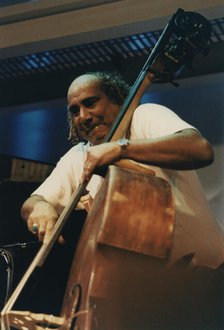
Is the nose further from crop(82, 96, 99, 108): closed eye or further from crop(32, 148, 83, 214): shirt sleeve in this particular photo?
crop(32, 148, 83, 214): shirt sleeve

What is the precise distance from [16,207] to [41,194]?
0.74m

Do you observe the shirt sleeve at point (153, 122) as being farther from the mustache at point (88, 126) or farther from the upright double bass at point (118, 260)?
the upright double bass at point (118, 260)

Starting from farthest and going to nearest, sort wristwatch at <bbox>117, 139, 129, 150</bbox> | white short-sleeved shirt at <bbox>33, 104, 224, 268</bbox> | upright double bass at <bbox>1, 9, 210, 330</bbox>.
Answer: white short-sleeved shirt at <bbox>33, 104, 224, 268</bbox>
wristwatch at <bbox>117, 139, 129, 150</bbox>
upright double bass at <bbox>1, 9, 210, 330</bbox>

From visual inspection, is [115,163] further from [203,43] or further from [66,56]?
[66,56]

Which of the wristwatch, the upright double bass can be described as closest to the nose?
the wristwatch

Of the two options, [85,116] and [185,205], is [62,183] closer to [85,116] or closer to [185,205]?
[85,116]

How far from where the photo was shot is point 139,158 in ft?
5.10

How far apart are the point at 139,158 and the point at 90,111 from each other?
488mm

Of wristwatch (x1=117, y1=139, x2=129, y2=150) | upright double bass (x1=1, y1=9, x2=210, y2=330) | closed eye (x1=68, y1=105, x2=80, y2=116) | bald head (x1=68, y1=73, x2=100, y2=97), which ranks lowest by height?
upright double bass (x1=1, y1=9, x2=210, y2=330)

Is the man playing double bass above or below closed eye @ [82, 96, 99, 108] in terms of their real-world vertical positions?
below

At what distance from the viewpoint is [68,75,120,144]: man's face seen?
1993mm

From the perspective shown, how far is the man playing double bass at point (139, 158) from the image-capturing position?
5.10 feet

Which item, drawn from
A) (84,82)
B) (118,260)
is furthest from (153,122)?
(118,260)

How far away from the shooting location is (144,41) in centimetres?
262
